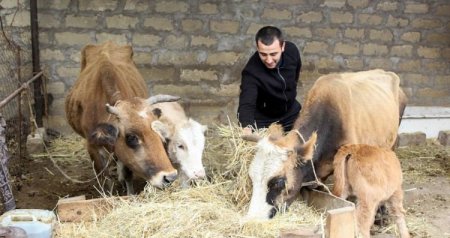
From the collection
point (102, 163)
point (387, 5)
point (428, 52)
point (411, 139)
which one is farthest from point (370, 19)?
point (102, 163)

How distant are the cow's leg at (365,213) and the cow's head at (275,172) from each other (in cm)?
45

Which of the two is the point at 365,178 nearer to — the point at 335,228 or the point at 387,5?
the point at 335,228

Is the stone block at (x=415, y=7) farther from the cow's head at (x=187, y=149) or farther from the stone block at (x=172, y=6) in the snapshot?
the cow's head at (x=187, y=149)

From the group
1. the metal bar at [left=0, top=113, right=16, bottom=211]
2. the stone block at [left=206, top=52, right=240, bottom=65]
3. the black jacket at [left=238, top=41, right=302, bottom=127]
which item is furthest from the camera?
→ the stone block at [left=206, top=52, right=240, bottom=65]

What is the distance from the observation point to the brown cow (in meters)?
4.48

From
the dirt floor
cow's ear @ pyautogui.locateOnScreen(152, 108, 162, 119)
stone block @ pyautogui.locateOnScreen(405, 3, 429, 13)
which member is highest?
stone block @ pyautogui.locateOnScreen(405, 3, 429, 13)

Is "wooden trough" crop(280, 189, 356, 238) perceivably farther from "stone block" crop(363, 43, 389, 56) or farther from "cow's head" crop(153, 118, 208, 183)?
"stone block" crop(363, 43, 389, 56)

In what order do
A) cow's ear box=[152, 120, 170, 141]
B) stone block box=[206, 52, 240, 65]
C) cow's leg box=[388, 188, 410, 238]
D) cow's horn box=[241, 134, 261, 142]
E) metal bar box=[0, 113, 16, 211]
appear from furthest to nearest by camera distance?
stone block box=[206, 52, 240, 65], cow's ear box=[152, 120, 170, 141], cow's leg box=[388, 188, 410, 238], cow's horn box=[241, 134, 261, 142], metal bar box=[0, 113, 16, 211]

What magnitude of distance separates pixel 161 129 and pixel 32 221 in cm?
157

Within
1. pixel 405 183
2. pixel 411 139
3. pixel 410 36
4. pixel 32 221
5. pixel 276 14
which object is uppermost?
pixel 276 14

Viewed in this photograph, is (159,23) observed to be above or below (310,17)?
below

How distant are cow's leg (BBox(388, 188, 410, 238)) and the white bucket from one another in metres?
2.50

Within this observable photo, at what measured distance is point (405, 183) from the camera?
6.72 m

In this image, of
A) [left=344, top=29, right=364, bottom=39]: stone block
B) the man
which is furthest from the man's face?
[left=344, top=29, right=364, bottom=39]: stone block
